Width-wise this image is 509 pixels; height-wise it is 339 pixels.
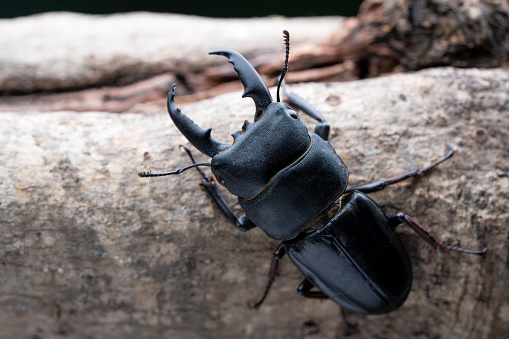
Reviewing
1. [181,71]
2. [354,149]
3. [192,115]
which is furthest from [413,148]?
[181,71]

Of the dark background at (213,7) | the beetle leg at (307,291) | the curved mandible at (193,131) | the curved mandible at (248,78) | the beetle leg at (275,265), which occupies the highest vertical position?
the curved mandible at (248,78)

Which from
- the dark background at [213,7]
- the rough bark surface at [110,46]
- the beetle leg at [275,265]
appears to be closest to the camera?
the beetle leg at [275,265]

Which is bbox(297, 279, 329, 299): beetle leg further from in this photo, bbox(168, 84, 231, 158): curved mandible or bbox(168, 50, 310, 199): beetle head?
bbox(168, 84, 231, 158): curved mandible

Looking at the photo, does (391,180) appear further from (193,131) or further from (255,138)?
(193,131)

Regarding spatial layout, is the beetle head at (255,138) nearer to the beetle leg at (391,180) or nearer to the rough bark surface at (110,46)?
the beetle leg at (391,180)

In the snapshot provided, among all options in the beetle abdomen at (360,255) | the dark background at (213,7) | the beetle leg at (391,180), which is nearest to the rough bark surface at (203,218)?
the beetle leg at (391,180)

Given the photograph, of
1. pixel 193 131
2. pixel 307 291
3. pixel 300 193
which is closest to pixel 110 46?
pixel 193 131
